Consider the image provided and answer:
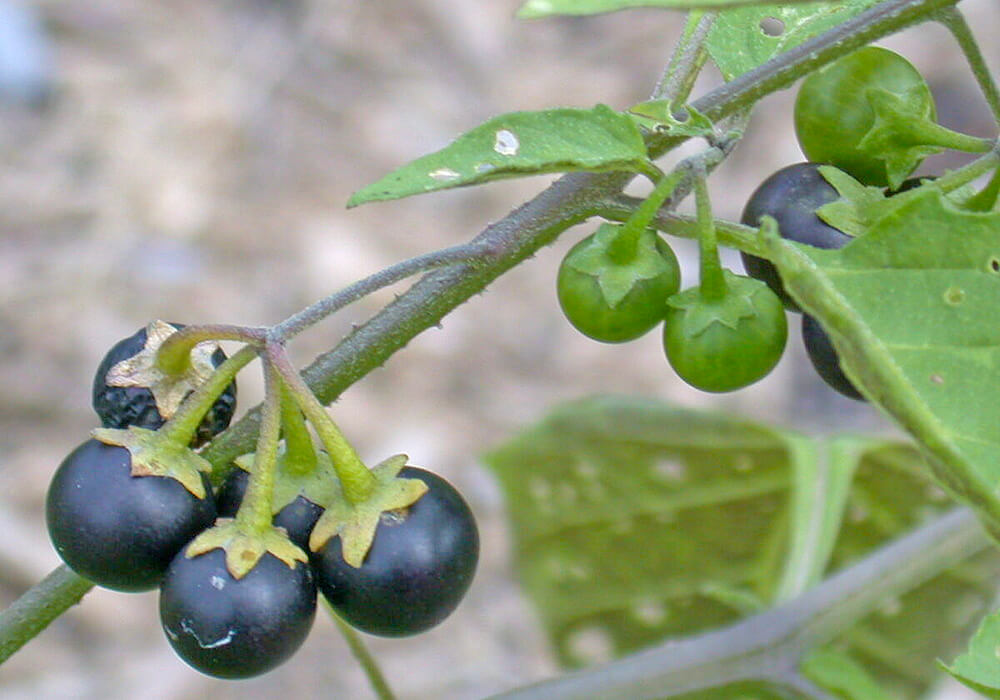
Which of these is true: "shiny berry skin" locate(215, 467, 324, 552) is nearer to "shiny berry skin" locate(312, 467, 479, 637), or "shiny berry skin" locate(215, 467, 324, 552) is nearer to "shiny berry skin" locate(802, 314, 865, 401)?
"shiny berry skin" locate(312, 467, 479, 637)

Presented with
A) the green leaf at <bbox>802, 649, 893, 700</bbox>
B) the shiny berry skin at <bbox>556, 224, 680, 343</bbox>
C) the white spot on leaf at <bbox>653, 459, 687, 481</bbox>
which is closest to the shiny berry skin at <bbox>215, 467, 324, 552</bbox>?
the shiny berry skin at <bbox>556, 224, 680, 343</bbox>

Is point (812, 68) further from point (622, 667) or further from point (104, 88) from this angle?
point (104, 88)

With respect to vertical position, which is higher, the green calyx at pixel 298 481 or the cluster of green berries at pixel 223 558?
the green calyx at pixel 298 481

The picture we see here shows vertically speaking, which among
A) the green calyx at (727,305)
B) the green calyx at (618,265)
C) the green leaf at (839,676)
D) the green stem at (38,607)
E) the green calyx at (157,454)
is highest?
the green calyx at (618,265)

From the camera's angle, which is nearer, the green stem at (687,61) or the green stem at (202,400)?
the green stem at (202,400)

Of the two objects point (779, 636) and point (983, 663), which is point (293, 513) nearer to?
point (983, 663)

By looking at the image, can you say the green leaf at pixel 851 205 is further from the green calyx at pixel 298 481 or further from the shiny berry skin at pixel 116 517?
the shiny berry skin at pixel 116 517

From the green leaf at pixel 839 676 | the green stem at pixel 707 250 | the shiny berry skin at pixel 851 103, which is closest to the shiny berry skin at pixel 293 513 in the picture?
the green stem at pixel 707 250
